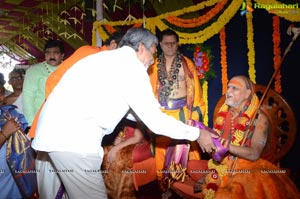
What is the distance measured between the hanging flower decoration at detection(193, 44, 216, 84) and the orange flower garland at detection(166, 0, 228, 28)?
39 centimetres

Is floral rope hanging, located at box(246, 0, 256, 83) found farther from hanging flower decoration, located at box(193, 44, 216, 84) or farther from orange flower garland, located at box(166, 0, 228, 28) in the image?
hanging flower decoration, located at box(193, 44, 216, 84)

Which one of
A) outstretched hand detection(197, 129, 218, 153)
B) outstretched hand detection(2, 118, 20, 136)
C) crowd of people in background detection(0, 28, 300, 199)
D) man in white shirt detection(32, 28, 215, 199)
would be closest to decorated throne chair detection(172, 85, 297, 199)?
crowd of people in background detection(0, 28, 300, 199)

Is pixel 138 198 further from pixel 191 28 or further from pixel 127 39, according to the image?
pixel 191 28

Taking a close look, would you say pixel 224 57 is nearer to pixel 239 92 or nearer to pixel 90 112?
pixel 239 92

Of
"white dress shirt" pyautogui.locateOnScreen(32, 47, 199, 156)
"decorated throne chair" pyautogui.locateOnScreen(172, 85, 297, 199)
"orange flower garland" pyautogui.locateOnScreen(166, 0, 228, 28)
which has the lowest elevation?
"decorated throne chair" pyautogui.locateOnScreen(172, 85, 297, 199)

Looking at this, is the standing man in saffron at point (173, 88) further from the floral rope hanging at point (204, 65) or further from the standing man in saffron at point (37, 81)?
the standing man in saffron at point (37, 81)

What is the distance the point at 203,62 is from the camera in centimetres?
480

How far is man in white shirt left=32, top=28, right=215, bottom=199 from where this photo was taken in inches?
74.9

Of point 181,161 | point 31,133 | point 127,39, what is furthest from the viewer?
point 181,161

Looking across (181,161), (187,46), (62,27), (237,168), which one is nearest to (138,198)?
(181,161)

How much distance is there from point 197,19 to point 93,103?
3.16 meters

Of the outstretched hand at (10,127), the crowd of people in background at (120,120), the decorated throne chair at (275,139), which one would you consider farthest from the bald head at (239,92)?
the outstretched hand at (10,127)

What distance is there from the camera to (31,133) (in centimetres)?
246

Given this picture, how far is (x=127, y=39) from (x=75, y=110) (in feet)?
2.10
